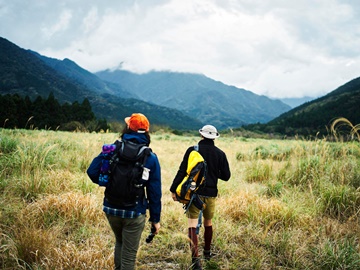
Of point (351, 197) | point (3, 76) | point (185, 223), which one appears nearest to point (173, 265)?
point (185, 223)

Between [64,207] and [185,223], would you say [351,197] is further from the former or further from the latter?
[64,207]

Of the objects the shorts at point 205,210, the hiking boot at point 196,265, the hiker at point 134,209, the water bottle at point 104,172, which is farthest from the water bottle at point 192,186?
the water bottle at point 104,172

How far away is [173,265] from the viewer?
328 centimetres

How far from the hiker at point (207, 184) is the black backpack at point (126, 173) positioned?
1007mm

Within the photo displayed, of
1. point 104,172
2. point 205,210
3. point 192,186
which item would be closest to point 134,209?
point 104,172

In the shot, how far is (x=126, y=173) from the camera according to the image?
92.1 inches

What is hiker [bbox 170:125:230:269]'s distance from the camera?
3.31 meters

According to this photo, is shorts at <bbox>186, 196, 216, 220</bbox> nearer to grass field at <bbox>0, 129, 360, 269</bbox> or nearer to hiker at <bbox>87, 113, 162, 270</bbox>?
grass field at <bbox>0, 129, 360, 269</bbox>

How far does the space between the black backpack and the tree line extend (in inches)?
1550

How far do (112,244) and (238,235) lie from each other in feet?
6.83

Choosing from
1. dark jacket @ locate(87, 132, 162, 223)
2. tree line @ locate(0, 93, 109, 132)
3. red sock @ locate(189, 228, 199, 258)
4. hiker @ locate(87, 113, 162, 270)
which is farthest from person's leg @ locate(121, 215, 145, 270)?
tree line @ locate(0, 93, 109, 132)

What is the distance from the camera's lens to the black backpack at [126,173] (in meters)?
2.34

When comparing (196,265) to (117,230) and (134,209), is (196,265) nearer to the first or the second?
(117,230)

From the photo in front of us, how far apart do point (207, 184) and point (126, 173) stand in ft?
4.71
